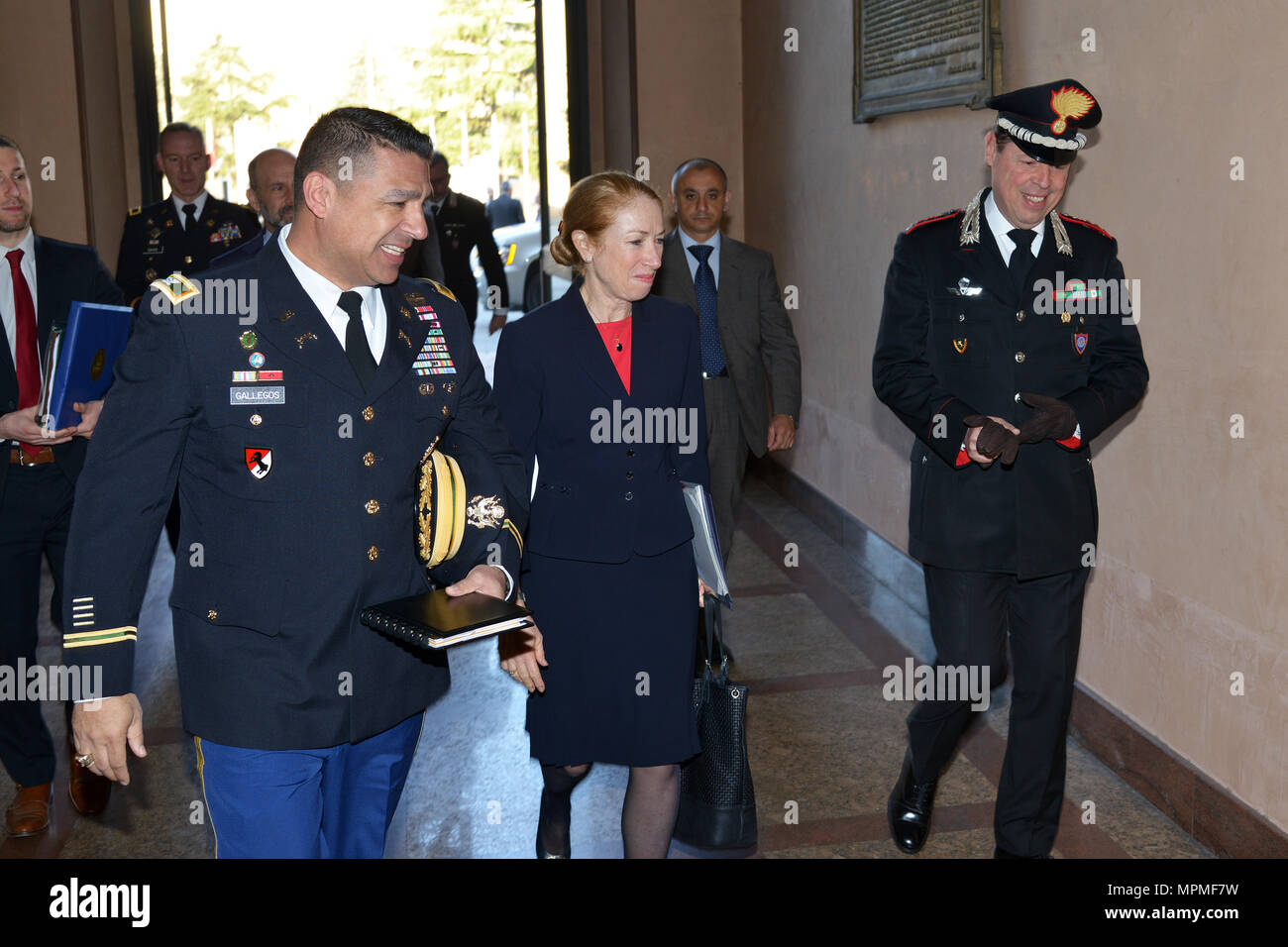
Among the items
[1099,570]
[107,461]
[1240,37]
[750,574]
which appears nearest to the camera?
[107,461]

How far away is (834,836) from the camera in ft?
12.6

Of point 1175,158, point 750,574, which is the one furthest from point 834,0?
point 1175,158

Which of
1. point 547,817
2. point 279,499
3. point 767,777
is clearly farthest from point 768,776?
point 279,499

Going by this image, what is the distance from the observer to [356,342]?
2291mm

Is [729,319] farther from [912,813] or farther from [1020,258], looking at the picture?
[912,813]

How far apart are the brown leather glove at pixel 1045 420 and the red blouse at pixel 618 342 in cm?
95

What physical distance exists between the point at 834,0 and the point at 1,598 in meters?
5.07

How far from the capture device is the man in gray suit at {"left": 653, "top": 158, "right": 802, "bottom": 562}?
5.30 meters

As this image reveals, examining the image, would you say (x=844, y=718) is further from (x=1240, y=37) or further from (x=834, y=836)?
(x=1240, y=37)

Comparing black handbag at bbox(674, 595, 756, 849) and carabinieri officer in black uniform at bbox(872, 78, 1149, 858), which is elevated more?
carabinieri officer in black uniform at bbox(872, 78, 1149, 858)

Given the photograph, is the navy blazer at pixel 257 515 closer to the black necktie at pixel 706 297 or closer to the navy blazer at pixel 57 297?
the navy blazer at pixel 57 297

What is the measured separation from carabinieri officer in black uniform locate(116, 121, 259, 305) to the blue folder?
1899 mm

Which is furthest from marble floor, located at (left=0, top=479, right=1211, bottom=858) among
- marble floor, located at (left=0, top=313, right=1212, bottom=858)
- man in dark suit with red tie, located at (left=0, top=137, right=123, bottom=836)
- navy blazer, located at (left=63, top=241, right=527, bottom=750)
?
navy blazer, located at (left=63, top=241, right=527, bottom=750)

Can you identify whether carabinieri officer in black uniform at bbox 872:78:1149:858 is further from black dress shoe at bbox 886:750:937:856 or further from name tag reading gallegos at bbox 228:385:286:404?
name tag reading gallegos at bbox 228:385:286:404
